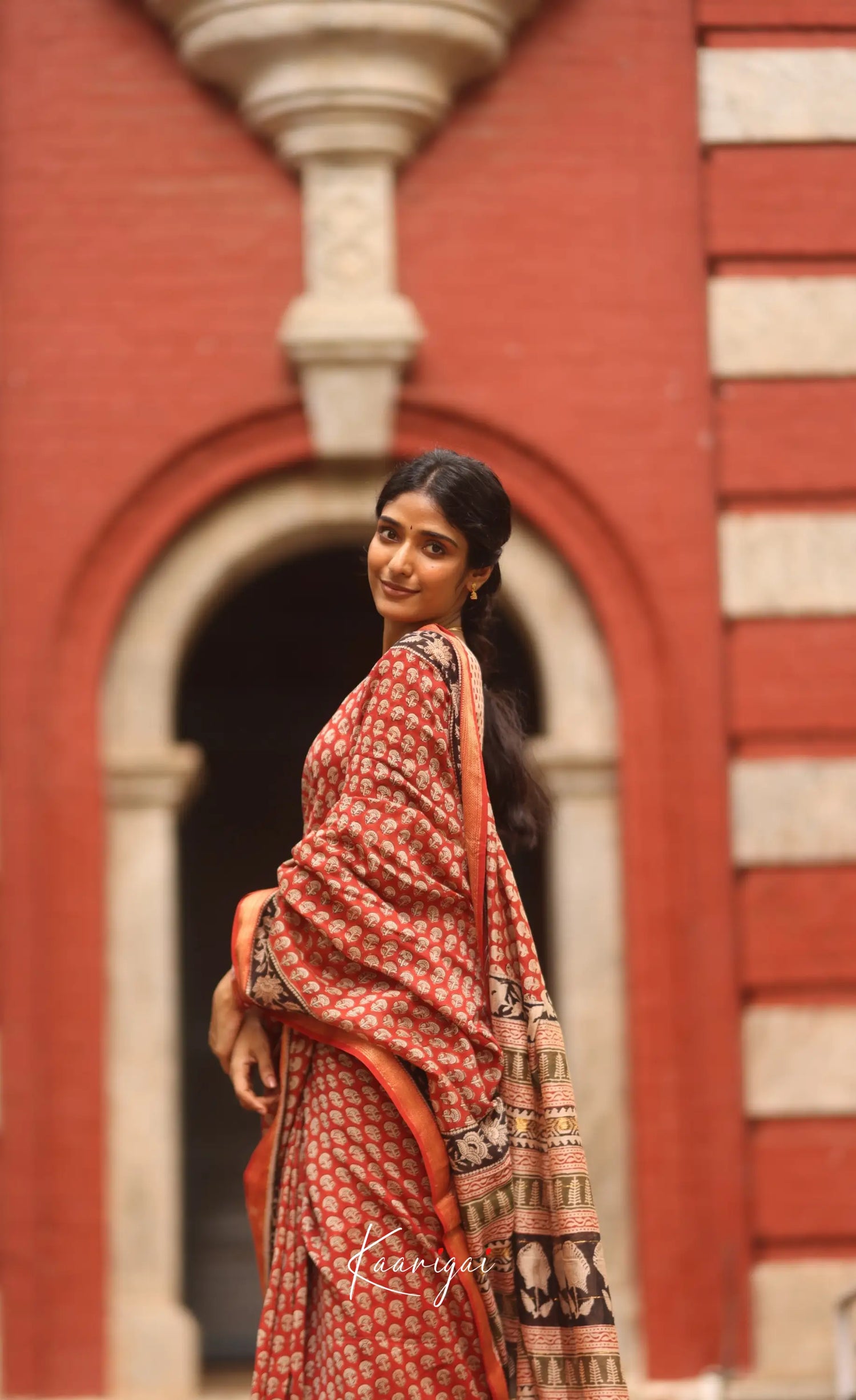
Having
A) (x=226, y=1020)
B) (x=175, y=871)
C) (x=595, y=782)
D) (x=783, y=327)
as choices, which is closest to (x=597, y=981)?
(x=595, y=782)

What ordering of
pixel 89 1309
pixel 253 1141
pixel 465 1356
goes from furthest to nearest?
pixel 253 1141, pixel 89 1309, pixel 465 1356

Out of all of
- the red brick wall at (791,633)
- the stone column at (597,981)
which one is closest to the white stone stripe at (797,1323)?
the red brick wall at (791,633)

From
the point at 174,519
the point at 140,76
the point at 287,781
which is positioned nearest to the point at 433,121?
the point at 140,76

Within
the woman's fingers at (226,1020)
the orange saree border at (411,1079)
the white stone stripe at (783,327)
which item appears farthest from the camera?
the white stone stripe at (783,327)

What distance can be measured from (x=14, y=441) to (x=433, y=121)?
152cm

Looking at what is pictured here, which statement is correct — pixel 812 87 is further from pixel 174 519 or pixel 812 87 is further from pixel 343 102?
pixel 174 519

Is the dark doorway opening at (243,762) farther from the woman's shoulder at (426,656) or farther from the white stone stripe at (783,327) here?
the woman's shoulder at (426,656)

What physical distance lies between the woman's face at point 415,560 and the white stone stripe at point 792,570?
9.91 feet

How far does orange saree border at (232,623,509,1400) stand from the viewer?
240 centimetres

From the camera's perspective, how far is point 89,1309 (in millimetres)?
5320

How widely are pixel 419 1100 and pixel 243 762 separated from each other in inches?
213

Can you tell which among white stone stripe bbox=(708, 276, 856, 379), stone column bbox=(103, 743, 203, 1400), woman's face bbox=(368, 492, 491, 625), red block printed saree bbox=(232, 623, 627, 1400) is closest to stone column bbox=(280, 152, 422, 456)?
white stone stripe bbox=(708, 276, 856, 379)

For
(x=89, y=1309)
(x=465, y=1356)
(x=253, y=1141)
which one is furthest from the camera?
(x=253, y=1141)

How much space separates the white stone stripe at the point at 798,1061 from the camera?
213 inches
